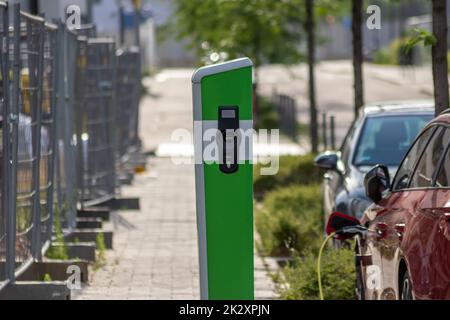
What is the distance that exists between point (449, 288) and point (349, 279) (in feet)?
12.1

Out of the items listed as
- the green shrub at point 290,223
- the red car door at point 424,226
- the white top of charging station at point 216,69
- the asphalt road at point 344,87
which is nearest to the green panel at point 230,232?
the white top of charging station at point 216,69

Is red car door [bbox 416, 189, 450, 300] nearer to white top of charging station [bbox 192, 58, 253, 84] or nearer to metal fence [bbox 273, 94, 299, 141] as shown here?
white top of charging station [bbox 192, 58, 253, 84]

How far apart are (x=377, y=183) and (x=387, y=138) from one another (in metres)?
4.10

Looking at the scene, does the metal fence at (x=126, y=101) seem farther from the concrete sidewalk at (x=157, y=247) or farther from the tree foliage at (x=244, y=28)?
the tree foliage at (x=244, y=28)

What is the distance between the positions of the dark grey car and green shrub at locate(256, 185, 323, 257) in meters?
0.35

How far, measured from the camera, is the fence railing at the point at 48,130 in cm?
932

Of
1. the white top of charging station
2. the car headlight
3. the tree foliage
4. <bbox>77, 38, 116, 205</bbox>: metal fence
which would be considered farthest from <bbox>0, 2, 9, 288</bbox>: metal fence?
the tree foliage

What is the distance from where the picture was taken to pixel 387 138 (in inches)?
481

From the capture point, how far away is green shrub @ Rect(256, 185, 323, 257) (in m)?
12.8

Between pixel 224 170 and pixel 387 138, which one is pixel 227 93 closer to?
pixel 224 170

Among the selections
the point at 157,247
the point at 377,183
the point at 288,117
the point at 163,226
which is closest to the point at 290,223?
the point at 157,247

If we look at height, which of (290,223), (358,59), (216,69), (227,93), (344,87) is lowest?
(290,223)

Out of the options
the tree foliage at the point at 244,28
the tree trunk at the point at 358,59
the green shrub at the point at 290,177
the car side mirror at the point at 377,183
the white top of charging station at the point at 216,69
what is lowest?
the green shrub at the point at 290,177
